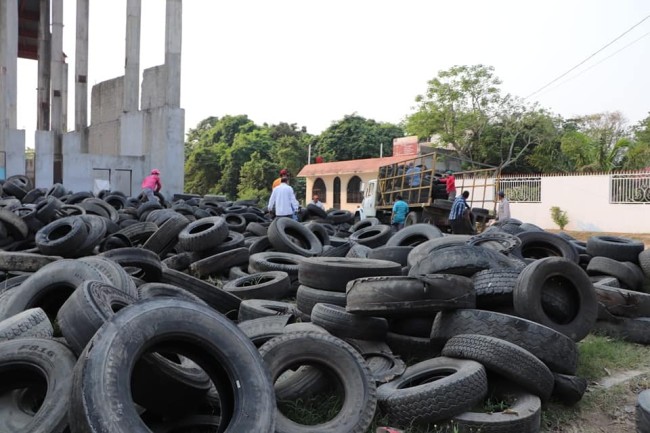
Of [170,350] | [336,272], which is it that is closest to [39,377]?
[170,350]

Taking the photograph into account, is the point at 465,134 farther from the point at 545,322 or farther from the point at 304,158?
the point at 545,322

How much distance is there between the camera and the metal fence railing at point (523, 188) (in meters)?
28.3

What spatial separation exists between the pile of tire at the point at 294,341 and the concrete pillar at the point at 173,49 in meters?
15.9

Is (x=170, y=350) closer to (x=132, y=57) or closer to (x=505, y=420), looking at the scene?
(x=505, y=420)

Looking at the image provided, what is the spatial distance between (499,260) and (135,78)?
22.4 metres

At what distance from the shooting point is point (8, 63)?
25672 millimetres

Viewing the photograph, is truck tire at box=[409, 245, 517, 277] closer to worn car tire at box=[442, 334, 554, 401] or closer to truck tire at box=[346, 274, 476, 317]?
truck tire at box=[346, 274, 476, 317]

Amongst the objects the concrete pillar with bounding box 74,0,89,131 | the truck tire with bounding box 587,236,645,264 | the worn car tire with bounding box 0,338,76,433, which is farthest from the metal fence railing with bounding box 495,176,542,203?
the worn car tire with bounding box 0,338,76,433

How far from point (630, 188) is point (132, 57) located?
22317 mm

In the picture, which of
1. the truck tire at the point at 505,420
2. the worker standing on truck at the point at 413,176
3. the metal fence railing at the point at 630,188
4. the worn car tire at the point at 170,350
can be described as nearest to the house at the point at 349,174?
the metal fence railing at the point at 630,188

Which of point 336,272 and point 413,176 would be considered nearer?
point 336,272

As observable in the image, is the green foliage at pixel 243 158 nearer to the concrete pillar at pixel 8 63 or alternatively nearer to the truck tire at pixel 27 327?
the concrete pillar at pixel 8 63

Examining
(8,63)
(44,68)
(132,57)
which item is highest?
(44,68)

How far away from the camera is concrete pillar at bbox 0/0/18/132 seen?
25.6 meters
